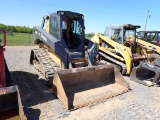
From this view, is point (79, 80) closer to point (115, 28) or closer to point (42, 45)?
point (42, 45)

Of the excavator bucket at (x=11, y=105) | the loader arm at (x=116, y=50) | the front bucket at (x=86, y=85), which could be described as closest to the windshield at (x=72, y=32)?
the front bucket at (x=86, y=85)

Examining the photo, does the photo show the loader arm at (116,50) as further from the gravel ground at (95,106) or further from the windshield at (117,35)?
the gravel ground at (95,106)

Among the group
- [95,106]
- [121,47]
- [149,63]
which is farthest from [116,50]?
[95,106]

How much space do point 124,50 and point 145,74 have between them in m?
1.38

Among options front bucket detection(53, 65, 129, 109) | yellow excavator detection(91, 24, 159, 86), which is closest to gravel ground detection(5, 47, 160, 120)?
front bucket detection(53, 65, 129, 109)

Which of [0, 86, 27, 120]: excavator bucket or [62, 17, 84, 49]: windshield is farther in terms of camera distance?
[62, 17, 84, 49]: windshield

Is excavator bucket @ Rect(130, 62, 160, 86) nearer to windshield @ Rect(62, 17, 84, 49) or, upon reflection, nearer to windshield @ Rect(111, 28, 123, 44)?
windshield @ Rect(111, 28, 123, 44)

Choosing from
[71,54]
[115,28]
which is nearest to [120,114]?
[71,54]

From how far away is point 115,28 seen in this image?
31.6 feet

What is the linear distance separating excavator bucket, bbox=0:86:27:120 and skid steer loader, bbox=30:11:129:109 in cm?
120

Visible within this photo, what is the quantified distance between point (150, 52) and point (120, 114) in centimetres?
612

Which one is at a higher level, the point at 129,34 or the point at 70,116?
the point at 129,34

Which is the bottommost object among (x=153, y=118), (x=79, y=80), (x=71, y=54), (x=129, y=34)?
(x=153, y=118)

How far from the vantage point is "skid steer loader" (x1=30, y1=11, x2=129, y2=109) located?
536cm
